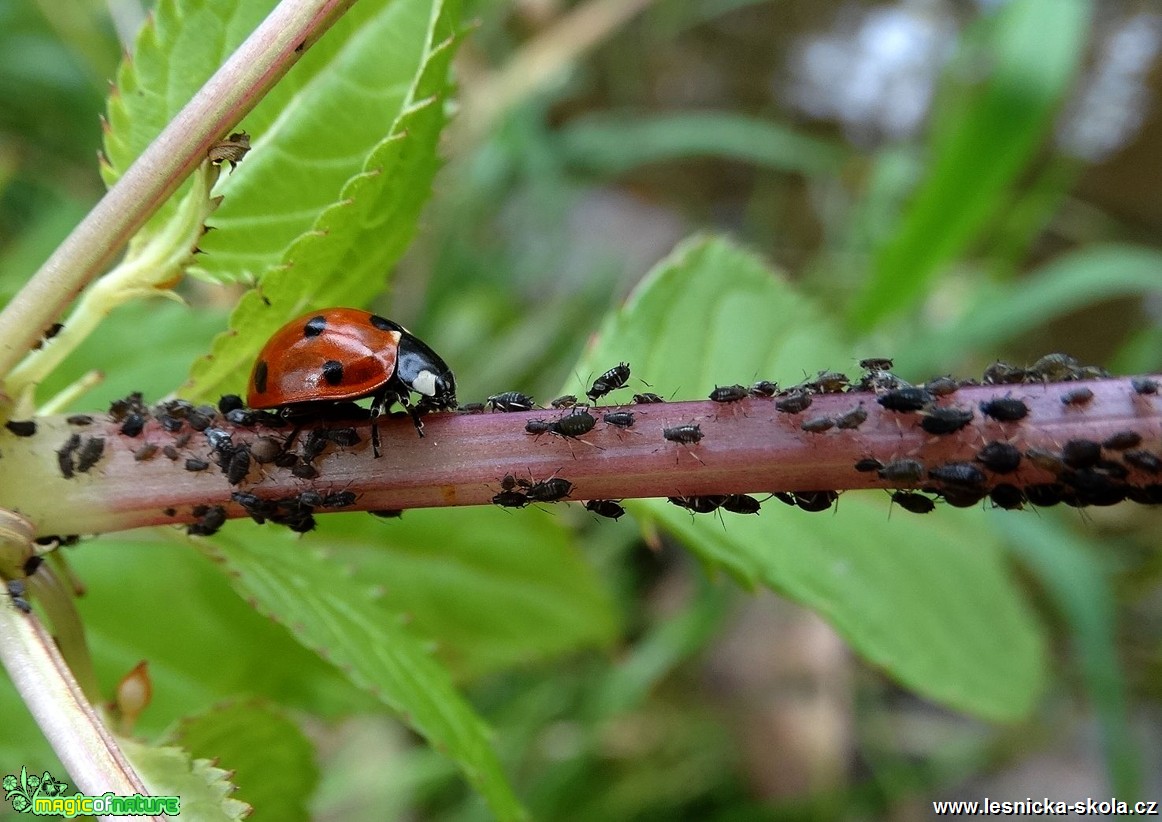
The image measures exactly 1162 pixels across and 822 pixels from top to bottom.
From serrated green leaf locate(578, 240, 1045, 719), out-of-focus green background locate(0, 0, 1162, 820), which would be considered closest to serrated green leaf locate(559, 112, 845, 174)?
out-of-focus green background locate(0, 0, 1162, 820)

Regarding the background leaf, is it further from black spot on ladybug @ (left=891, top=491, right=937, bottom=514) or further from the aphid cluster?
black spot on ladybug @ (left=891, top=491, right=937, bottom=514)

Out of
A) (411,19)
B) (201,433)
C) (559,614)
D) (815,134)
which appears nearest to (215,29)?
(411,19)

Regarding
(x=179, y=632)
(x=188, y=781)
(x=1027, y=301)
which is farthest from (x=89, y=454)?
(x=1027, y=301)

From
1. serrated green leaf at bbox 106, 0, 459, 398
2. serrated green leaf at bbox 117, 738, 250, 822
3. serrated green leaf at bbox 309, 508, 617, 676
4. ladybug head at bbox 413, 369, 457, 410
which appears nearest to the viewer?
serrated green leaf at bbox 117, 738, 250, 822

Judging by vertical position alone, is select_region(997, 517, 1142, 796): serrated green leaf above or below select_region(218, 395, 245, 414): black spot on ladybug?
above

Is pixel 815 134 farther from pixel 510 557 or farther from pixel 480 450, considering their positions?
pixel 480 450

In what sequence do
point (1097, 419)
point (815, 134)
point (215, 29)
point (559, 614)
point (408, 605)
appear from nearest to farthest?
point (1097, 419) → point (215, 29) → point (408, 605) → point (559, 614) → point (815, 134)

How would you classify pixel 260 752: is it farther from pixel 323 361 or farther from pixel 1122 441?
pixel 1122 441
